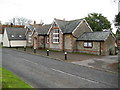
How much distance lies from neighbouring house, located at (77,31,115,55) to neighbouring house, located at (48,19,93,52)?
1.42 m

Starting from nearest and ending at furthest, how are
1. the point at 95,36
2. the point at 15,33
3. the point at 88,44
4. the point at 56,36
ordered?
the point at 95,36, the point at 88,44, the point at 56,36, the point at 15,33

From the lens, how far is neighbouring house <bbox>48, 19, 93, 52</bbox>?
84.2 ft

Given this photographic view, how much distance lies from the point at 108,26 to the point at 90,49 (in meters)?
20.7

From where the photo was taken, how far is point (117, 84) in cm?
849

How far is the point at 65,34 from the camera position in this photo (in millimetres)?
26766

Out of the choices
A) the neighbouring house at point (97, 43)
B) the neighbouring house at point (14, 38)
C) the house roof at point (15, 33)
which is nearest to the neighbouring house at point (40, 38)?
the neighbouring house at point (14, 38)

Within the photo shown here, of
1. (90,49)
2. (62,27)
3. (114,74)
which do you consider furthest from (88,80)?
(62,27)

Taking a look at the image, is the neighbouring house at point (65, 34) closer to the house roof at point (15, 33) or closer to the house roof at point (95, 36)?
the house roof at point (95, 36)

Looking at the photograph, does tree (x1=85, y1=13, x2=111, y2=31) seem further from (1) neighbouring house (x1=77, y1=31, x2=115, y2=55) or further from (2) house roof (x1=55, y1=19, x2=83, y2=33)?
(1) neighbouring house (x1=77, y1=31, x2=115, y2=55)

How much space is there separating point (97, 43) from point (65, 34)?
A: 7258mm

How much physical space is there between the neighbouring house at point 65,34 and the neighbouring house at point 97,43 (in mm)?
1417

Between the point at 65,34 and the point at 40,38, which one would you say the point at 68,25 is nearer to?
the point at 65,34

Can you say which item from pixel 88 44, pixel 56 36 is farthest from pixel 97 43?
pixel 56 36

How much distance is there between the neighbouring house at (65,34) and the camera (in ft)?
84.2
